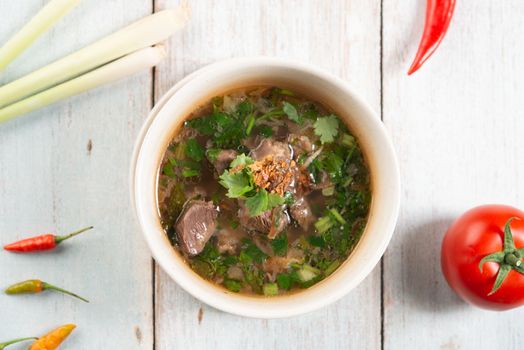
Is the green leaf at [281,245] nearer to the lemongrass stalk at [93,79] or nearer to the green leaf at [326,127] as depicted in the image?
the green leaf at [326,127]

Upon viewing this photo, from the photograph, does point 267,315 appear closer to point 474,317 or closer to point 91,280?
point 91,280

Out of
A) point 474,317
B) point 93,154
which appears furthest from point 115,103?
point 474,317

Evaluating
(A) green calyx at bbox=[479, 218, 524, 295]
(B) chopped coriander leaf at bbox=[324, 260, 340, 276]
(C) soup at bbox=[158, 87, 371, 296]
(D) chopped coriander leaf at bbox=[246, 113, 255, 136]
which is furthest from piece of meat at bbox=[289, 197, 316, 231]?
(A) green calyx at bbox=[479, 218, 524, 295]

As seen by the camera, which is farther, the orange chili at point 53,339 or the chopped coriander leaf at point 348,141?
the orange chili at point 53,339

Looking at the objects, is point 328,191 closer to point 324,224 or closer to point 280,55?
point 324,224

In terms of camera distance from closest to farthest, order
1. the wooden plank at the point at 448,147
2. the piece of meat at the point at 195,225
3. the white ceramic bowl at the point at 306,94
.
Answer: the white ceramic bowl at the point at 306,94
the piece of meat at the point at 195,225
the wooden plank at the point at 448,147

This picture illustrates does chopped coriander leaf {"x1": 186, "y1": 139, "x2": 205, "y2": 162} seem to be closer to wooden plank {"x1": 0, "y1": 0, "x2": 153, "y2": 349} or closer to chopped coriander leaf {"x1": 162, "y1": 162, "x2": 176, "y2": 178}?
chopped coriander leaf {"x1": 162, "y1": 162, "x2": 176, "y2": 178}

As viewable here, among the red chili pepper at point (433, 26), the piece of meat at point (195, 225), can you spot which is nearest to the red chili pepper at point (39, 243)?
the piece of meat at point (195, 225)
